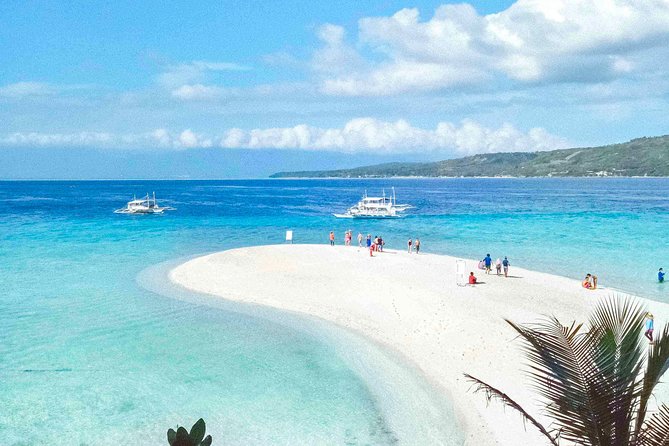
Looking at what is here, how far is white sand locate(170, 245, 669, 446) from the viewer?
605 inches

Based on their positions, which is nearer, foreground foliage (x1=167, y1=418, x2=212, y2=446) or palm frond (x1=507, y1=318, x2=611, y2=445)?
foreground foliage (x1=167, y1=418, x2=212, y2=446)

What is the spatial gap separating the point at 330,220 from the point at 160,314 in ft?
166

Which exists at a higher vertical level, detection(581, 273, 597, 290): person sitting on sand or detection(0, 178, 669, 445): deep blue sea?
detection(581, 273, 597, 290): person sitting on sand

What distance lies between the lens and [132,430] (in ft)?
44.0

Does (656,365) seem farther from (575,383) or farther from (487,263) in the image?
(487,263)

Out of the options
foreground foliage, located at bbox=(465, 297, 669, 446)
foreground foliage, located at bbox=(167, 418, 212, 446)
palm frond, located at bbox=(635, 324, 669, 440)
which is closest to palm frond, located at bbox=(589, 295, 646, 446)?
foreground foliage, located at bbox=(465, 297, 669, 446)

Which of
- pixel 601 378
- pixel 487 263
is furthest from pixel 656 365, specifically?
pixel 487 263

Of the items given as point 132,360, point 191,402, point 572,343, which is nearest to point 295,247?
point 132,360

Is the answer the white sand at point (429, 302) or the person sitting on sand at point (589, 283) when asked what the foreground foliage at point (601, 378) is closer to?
the white sand at point (429, 302)

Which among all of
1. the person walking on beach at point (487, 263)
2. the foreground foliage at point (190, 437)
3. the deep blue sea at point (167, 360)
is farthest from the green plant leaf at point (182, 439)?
the person walking on beach at point (487, 263)

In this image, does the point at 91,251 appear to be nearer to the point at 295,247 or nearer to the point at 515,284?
the point at 295,247

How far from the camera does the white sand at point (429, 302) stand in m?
15.4

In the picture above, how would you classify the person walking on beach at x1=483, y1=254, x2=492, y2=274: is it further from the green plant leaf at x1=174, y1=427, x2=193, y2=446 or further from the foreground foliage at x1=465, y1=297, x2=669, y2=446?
the green plant leaf at x1=174, y1=427, x2=193, y2=446

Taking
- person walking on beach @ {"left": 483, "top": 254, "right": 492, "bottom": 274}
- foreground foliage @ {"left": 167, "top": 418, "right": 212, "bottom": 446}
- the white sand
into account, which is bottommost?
the white sand
